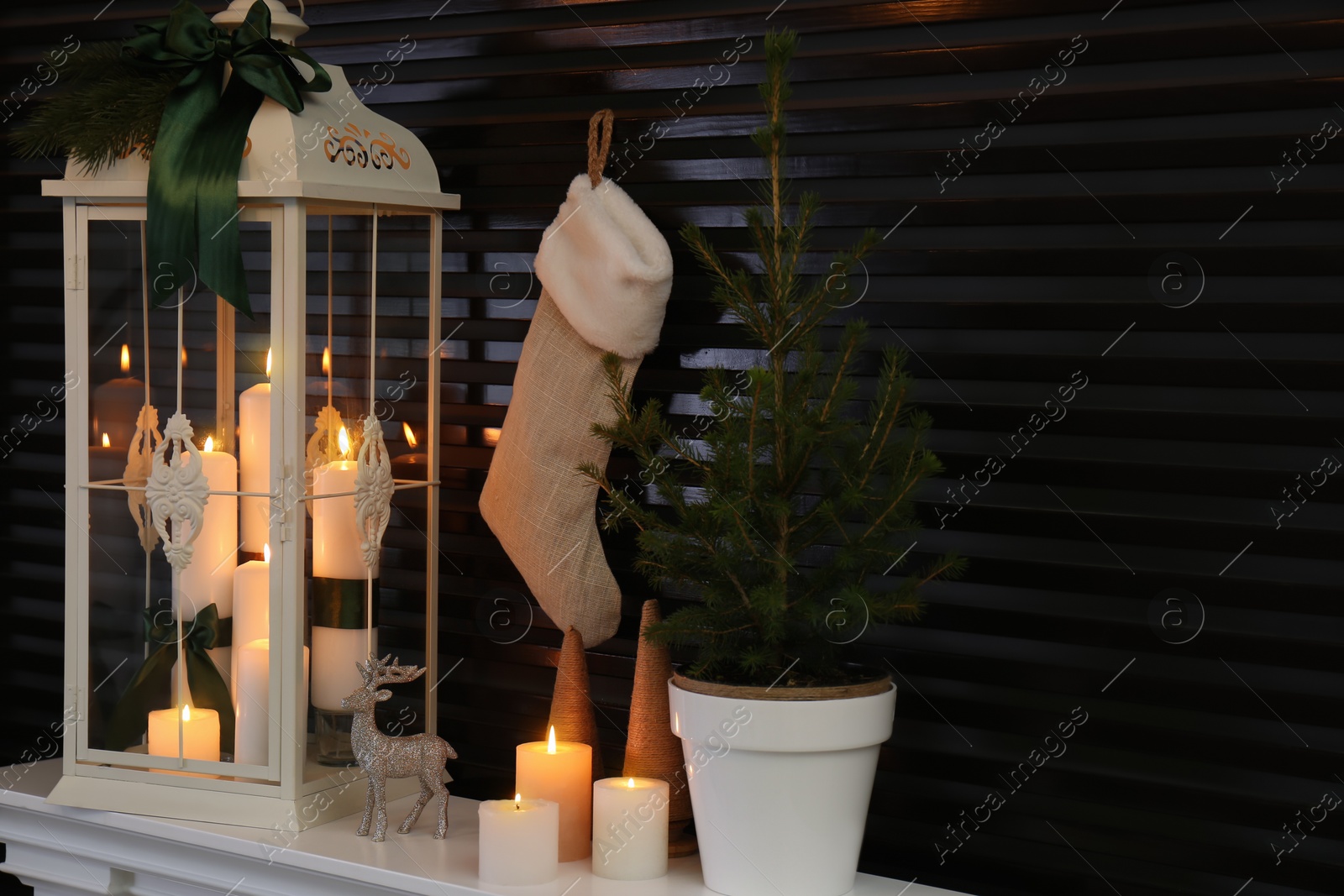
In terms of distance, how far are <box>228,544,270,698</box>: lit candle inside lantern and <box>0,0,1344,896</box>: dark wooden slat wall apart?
52 cm

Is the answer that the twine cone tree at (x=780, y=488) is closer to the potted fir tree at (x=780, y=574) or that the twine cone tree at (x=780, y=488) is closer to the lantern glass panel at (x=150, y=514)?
the potted fir tree at (x=780, y=574)

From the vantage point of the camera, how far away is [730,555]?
4.98ft

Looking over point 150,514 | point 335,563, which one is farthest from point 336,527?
point 150,514

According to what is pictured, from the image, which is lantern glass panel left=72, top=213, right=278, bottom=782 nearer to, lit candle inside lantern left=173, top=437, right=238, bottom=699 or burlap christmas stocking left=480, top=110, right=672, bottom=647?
lit candle inside lantern left=173, top=437, right=238, bottom=699

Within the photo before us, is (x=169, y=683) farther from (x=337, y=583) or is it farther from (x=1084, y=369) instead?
(x=1084, y=369)

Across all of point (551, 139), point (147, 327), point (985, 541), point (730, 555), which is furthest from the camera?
point (551, 139)

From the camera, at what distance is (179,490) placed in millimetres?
1732

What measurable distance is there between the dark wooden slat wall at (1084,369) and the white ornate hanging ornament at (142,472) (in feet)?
2.26

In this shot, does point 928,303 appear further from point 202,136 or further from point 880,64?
point 202,136

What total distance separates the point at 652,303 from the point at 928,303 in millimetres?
372

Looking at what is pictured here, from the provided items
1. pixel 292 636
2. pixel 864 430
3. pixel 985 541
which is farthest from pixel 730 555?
pixel 292 636

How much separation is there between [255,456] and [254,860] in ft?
1.81

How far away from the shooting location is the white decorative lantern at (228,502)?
171 centimetres

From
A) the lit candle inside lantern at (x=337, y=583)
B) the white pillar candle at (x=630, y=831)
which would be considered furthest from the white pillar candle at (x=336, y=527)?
the white pillar candle at (x=630, y=831)
